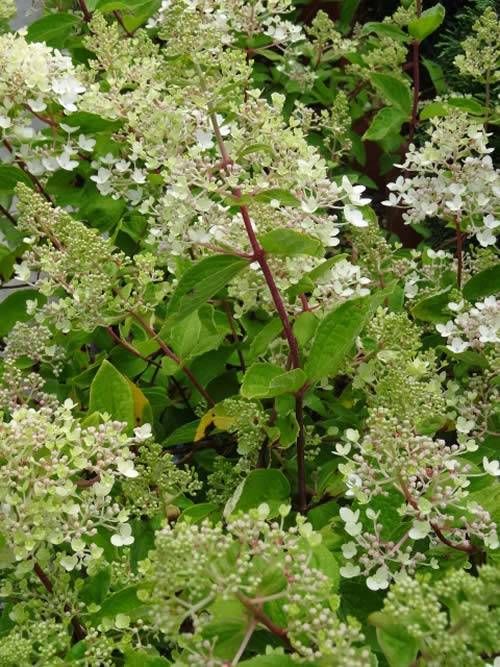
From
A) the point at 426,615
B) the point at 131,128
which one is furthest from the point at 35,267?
the point at 426,615

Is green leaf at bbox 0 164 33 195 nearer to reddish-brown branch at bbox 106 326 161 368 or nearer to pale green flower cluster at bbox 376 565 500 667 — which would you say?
reddish-brown branch at bbox 106 326 161 368

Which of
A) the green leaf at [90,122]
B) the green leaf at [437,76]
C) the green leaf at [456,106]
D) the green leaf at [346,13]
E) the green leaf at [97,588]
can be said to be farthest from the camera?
the green leaf at [346,13]

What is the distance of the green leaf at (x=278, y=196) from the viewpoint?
746 millimetres

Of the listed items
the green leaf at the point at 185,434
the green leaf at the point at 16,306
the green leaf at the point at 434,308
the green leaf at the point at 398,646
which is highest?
the green leaf at the point at 398,646

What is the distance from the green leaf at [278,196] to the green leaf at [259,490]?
267mm

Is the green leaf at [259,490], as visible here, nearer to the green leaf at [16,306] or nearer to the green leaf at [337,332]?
the green leaf at [337,332]

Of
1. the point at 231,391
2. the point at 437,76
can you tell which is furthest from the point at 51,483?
the point at 437,76

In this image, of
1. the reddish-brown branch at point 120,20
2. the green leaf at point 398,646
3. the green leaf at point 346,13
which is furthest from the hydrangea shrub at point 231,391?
the green leaf at point 346,13

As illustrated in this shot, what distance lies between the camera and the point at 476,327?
0.89 m

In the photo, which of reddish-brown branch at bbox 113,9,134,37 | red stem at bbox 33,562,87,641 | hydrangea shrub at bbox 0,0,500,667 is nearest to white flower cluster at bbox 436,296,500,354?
hydrangea shrub at bbox 0,0,500,667

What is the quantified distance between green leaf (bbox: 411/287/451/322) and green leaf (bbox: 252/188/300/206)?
33 cm

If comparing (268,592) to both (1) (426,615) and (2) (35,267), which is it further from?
(2) (35,267)

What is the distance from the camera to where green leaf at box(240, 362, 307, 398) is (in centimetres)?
77

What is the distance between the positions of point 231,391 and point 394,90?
635 mm
